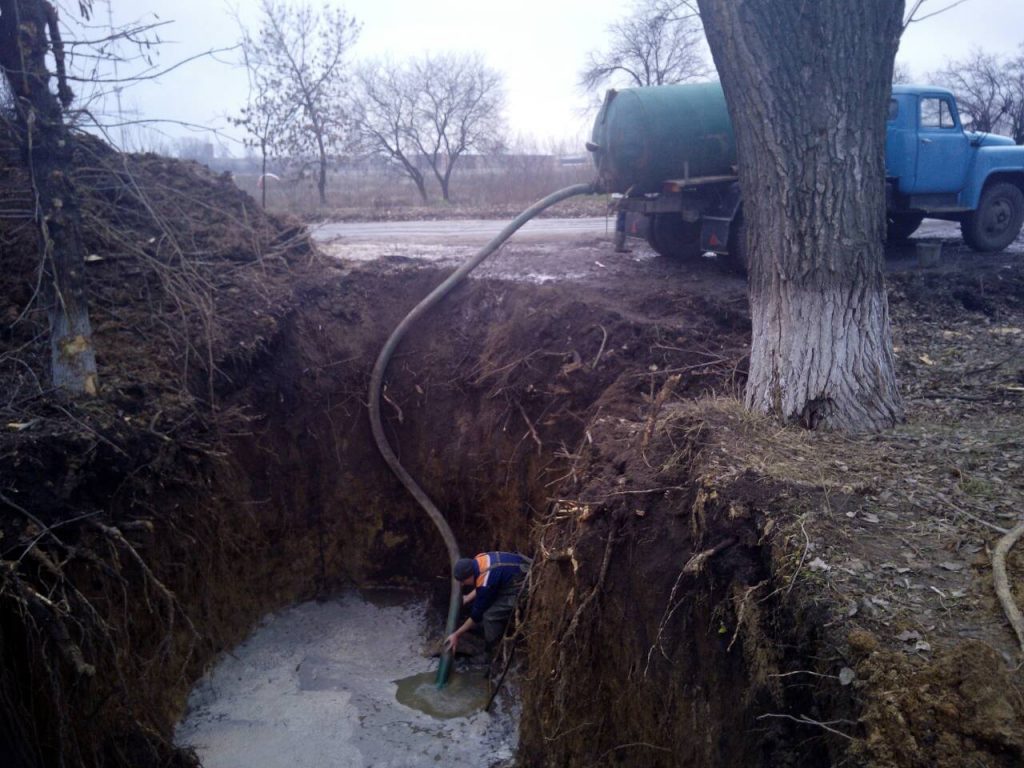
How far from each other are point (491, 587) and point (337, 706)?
5.52 ft

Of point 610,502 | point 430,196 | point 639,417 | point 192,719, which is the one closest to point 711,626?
point 610,502

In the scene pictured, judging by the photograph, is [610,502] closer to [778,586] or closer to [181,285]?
[778,586]

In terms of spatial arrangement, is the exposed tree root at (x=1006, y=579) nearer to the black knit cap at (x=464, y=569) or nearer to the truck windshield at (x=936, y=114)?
the black knit cap at (x=464, y=569)

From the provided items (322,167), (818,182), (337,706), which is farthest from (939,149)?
(322,167)

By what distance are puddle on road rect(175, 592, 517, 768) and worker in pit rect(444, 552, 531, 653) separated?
0.52 m

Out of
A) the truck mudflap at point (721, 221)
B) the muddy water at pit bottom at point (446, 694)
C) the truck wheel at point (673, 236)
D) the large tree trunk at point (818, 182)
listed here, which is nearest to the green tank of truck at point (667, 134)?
the truck mudflap at point (721, 221)

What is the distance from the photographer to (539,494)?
7.99m

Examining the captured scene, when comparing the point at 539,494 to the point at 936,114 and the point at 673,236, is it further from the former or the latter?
the point at 936,114

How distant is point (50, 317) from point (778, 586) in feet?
18.8

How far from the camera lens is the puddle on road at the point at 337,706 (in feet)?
21.0

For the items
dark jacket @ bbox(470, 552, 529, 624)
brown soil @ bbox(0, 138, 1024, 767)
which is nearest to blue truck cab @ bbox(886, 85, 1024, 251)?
brown soil @ bbox(0, 138, 1024, 767)

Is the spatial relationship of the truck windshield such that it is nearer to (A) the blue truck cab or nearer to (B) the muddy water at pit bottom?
(A) the blue truck cab

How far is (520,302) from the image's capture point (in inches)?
348

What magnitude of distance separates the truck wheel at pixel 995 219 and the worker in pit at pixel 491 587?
8.68 meters
